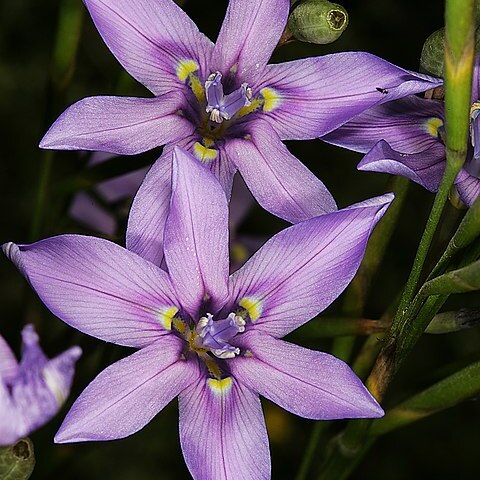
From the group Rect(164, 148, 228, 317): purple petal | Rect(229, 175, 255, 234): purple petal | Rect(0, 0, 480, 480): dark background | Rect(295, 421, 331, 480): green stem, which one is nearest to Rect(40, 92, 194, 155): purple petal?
Rect(164, 148, 228, 317): purple petal

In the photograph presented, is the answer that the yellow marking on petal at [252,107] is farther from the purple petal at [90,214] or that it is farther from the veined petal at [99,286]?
the purple petal at [90,214]

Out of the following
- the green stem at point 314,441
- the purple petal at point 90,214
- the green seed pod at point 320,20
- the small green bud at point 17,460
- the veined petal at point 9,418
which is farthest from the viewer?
the purple petal at point 90,214

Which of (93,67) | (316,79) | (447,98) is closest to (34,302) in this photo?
(316,79)

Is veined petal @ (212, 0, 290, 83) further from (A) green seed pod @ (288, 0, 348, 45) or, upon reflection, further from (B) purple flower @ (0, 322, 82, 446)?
(B) purple flower @ (0, 322, 82, 446)

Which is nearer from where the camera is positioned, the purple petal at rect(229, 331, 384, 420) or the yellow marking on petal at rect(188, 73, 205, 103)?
the purple petal at rect(229, 331, 384, 420)

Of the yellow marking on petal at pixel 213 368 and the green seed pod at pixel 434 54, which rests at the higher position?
the green seed pod at pixel 434 54

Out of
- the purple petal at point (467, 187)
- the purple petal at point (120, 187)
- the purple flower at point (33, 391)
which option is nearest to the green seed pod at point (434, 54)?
the purple petal at point (467, 187)
